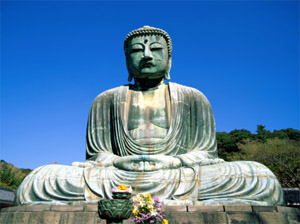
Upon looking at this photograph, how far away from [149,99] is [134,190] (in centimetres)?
290

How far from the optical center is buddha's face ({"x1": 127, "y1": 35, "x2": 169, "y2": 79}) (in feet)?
27.7

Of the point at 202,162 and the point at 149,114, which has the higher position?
the point at 149,114

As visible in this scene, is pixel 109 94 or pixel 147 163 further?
pixel 109 94

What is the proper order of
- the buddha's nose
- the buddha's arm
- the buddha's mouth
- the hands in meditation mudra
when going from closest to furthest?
1. the hands in meditation mudra
2. the buddha's arm
3. the buddha's nose
4. the buddha's mouth

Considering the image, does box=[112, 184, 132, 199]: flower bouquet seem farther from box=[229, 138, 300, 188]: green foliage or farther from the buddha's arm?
box=[229, 138, 300, 188]: green foliage

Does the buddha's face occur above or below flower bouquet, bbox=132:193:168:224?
above

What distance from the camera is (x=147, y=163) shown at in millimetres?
6734

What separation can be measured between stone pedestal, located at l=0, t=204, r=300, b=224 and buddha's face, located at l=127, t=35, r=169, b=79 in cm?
411

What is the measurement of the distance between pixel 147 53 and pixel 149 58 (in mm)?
142

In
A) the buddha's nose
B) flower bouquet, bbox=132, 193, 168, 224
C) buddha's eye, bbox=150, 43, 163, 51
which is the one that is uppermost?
buddha's eye, bbox=150, 43, 163, 51

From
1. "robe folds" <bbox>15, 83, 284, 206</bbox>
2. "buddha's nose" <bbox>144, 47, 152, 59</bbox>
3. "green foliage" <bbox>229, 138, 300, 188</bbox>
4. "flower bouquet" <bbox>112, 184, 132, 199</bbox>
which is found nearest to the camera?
"flower bouquet" <bbox>112, 184, 132, 199</bbox>

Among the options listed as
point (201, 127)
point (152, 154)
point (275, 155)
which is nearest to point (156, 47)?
point (201, 127)

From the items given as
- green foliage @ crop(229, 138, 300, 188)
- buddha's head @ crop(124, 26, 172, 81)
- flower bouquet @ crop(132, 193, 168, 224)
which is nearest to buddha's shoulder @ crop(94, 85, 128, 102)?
buddha's head @ crop(124, 26, 172, 81)

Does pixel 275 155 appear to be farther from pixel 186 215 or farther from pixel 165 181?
pixel 186 215
